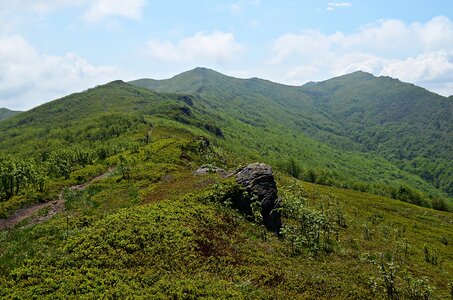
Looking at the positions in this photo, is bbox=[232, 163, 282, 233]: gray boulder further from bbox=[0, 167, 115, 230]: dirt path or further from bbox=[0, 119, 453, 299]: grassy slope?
bbox=[0, 167, 115, 230]: dirt path

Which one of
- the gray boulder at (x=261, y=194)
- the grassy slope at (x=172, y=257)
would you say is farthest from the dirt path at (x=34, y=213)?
the gray boulder at (x=261, y=194)

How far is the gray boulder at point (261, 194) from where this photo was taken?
47438mm

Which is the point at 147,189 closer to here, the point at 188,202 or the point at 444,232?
the point at 188,202

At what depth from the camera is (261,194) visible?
48.6m

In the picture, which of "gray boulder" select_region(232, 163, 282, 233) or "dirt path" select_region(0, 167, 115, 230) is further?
"gray boulder" select_region(232, 163, 282, 233)

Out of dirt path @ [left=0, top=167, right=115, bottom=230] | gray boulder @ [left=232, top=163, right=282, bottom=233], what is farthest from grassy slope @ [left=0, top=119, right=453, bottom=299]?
gray boulder @ [left=232, top=163, right=282, bottom=233]

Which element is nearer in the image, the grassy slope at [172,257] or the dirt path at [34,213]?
the grassy slope at [172,257]

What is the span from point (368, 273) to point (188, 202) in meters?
23.7

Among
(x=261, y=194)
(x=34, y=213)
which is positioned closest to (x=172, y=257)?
(x=261, y=194)

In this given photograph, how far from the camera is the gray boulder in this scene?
47.4 metres

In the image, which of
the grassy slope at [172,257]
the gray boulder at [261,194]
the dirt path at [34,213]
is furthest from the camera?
the gray boulder at [261,194]

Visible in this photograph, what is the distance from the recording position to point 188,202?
144 ft

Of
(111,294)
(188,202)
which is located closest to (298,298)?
(111,294)

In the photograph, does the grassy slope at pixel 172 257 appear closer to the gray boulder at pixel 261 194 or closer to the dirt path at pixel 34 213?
the dirt path at pixel 34 213
